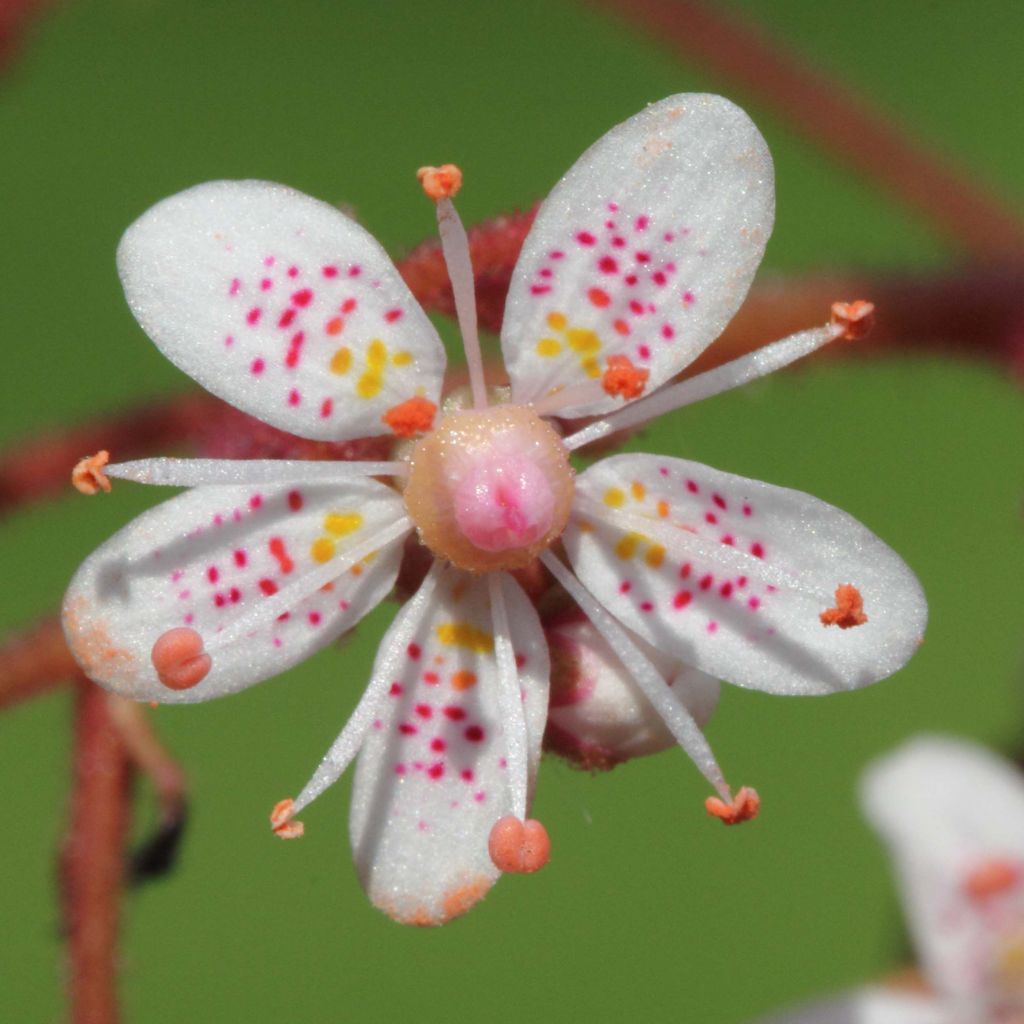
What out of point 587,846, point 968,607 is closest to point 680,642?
point 587,846

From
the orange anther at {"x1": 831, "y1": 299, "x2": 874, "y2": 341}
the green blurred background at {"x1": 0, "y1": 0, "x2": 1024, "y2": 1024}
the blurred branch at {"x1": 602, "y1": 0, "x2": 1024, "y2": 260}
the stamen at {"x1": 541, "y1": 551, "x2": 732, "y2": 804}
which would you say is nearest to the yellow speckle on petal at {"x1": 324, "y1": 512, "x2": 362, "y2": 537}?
the stamen at {"x1": 541, "y1": 551, "x2": 732, "y2": 804}

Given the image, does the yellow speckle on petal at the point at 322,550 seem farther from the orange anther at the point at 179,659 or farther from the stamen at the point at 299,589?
the orange anther at the point at 179,659

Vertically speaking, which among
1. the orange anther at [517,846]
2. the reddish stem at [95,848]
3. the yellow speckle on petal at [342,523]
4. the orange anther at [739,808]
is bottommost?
the reddish stem at [95,848]

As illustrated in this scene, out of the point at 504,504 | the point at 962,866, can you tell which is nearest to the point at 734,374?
the point at 504,504

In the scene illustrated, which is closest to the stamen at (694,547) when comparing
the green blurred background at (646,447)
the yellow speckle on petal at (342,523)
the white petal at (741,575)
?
the white petal at (741,575)

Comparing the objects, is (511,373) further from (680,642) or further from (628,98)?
(628,98)

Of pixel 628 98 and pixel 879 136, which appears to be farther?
pixel 628 98
